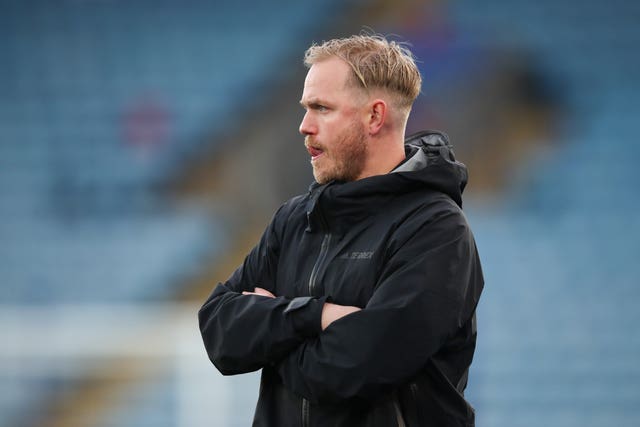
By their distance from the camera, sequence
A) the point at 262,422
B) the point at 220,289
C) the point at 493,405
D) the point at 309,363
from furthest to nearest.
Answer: the point at 493,405
the point at 220,289
the point at 262,422
the point at 309,363

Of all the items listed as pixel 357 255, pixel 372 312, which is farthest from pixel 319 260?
pixel 372 312

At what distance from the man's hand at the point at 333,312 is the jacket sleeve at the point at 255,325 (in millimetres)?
11

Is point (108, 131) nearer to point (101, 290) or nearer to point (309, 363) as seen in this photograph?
point (101, 290)

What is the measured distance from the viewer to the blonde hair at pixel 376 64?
2.09m

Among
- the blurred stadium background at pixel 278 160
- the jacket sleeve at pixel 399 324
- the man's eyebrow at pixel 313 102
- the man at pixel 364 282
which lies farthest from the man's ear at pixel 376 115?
the blurred stadium background at pixel 278 160

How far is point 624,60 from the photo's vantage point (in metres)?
6.92

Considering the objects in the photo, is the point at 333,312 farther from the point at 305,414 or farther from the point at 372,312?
the point at 305,414

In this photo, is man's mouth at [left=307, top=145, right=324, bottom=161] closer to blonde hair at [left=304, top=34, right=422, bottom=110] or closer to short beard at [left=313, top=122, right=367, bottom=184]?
short beard at [left=313, top=122, right=367, bottom=184]

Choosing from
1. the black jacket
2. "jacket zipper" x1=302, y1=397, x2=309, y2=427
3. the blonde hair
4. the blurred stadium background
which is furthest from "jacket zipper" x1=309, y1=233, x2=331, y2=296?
the blurred stadium background

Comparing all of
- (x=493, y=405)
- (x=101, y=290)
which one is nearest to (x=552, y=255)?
(x=493, y=405)

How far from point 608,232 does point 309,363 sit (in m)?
5.13

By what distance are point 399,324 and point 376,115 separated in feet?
1.53

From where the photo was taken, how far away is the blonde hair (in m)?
2.09

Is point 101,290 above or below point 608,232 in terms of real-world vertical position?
below
